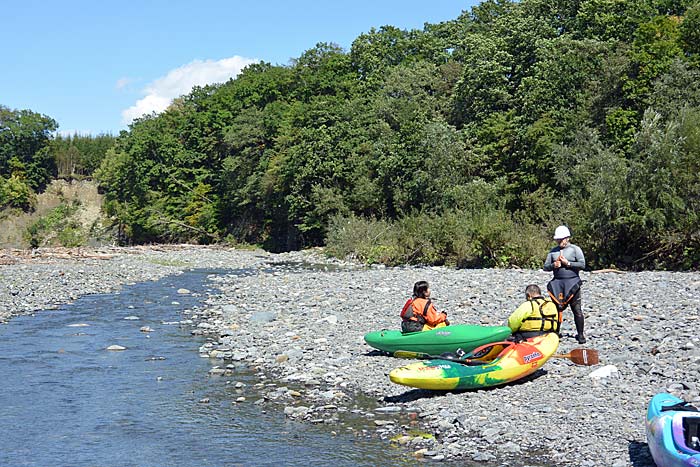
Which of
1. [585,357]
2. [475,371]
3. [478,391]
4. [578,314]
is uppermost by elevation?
[578,314]

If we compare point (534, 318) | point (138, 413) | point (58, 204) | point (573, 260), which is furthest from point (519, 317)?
point (58, 204)

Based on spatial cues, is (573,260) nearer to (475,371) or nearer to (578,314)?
(578,314)

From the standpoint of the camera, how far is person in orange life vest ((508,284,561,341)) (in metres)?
11.5

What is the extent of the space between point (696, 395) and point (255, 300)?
50.0ft

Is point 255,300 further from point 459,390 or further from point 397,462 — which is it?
point 397,462

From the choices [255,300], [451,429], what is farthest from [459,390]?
[255,300]

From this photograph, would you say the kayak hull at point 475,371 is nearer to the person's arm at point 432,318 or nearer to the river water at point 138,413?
the river water at point 138,413

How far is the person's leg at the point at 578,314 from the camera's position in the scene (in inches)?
491

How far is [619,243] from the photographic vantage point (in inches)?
972

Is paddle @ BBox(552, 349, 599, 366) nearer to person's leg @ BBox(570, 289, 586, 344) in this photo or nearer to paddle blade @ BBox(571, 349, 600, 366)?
paddle blade @ BBox(571, 349, 600, 366)

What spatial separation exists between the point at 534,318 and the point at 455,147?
28182 millimetres

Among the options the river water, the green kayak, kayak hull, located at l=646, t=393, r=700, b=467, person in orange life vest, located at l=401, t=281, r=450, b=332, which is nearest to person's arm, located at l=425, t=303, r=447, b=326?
person in orange life vest, located at l=401, t=281, r=450, b=332

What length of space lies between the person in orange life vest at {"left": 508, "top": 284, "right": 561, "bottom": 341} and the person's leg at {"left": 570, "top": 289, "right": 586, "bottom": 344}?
918mm

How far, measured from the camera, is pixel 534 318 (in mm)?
11539
